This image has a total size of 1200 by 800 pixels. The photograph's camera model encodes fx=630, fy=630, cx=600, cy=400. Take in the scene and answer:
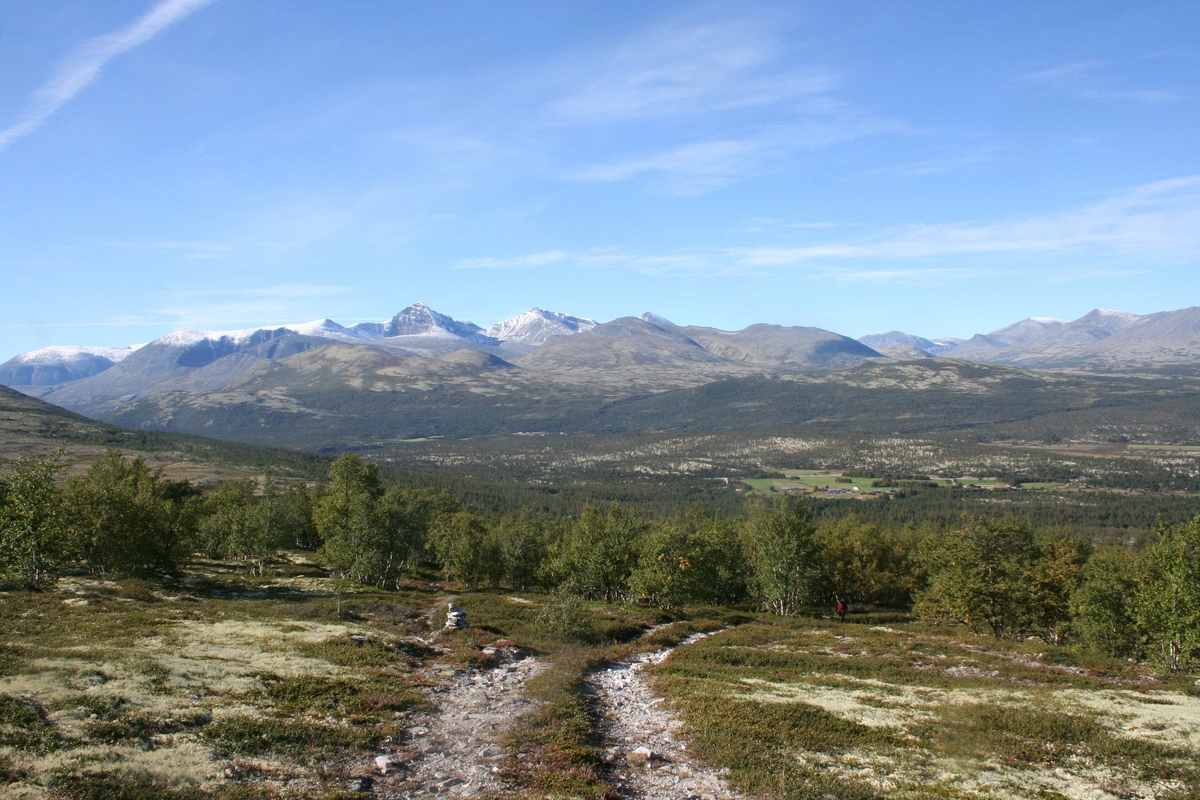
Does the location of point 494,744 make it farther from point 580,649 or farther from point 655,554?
point 655,554

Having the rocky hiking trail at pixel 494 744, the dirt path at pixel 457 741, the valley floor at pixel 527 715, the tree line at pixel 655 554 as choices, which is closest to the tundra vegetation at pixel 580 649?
the valley floor at pixel 527 715

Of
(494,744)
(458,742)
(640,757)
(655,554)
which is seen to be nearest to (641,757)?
(640,757)

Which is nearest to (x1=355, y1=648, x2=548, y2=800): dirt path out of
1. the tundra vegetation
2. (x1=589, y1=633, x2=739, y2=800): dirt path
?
the tundra vegetation

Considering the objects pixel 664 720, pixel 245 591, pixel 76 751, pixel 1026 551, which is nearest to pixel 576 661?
pixel 664 720

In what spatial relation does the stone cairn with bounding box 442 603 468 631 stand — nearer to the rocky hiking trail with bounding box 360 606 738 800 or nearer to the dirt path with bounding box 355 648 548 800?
the rocky hiking trail with bounding box 360 606 738 800

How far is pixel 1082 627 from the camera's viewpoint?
176ft

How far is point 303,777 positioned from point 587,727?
11.6 m

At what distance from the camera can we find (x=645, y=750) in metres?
24.9

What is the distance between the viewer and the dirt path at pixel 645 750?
2166 centimetres

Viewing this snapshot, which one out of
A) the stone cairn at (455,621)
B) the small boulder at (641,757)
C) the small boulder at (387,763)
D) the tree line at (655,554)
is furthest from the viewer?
the tree line at (655,554)

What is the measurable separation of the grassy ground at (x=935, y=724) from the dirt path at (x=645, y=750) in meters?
0.97

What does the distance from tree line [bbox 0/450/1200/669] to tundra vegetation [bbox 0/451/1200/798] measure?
1.15 feet

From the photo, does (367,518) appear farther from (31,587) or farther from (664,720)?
(664,720)

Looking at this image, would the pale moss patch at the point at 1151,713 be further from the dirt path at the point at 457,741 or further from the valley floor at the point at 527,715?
the dirt path at the point at 457,741
